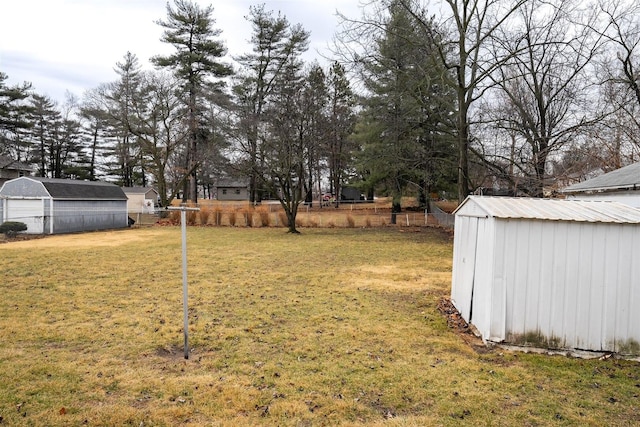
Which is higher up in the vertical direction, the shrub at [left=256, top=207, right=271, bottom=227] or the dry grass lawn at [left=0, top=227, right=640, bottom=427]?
the shrub at [left=256, top=207, right=271, bottom=227]

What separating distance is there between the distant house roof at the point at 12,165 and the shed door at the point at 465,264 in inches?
1547

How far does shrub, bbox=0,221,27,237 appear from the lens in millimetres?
17016

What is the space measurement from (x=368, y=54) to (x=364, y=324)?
37.3ft

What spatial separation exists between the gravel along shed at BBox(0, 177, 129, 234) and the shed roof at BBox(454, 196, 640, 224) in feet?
66.8

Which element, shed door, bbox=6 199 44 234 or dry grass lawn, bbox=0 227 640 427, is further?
shed door, bbox=6 199 44 234

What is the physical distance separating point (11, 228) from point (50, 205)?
191cm

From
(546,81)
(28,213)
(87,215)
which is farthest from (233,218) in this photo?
(546,81)

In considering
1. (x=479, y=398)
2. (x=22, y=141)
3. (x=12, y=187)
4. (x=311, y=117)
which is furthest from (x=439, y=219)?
(x=22, y=141)

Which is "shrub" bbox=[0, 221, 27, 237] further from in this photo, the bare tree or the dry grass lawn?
the bare tree

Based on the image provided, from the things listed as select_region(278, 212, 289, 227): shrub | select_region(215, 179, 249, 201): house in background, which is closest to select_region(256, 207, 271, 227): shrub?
select_region(278, 212, 289, 227): shrub

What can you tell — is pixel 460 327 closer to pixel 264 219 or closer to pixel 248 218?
pixel 264 219

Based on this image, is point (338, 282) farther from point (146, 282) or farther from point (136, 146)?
point (136, 146)

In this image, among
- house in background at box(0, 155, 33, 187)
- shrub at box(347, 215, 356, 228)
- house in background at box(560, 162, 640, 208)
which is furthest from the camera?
house in background at box(0, 155, 33, 187)

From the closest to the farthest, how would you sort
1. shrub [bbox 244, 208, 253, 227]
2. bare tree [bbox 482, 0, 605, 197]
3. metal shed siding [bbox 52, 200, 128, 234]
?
bare tree [bbox 482, 0, 605, 197]
metal shed siding [bbox 52, 200, 128, 234]
shrub [bbox 244, 208, 253, 227]
